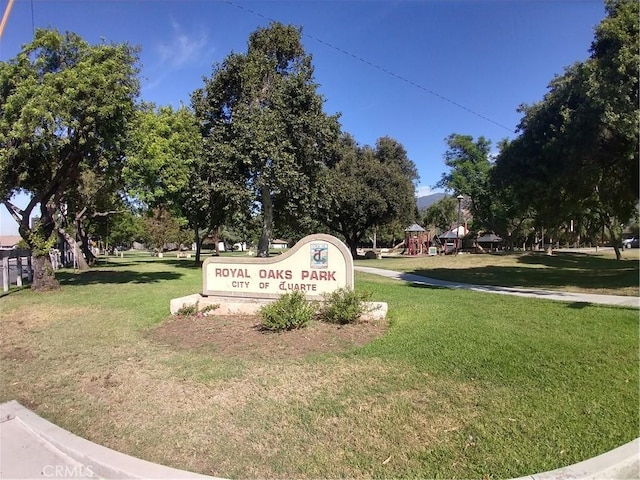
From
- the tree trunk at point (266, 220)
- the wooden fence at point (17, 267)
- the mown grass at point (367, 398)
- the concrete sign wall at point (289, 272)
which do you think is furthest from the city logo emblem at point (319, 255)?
the tree trunk at point (266, 220)

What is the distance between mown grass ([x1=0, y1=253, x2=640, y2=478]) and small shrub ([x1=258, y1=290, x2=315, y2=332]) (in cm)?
128

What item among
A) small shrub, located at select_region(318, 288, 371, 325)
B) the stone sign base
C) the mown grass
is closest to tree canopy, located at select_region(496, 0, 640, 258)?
the mown grass

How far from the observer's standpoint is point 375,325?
24.7 ft

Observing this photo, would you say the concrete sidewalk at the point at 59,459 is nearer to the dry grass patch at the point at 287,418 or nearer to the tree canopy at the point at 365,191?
the dry grass patch at the point at 287,418

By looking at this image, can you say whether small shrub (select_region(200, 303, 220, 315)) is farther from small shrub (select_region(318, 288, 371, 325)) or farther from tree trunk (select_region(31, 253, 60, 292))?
tree trunk (select_region(31, 253, 60, 292))

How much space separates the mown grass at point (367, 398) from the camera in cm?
361

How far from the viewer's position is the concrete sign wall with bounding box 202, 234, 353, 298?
27.6 ft

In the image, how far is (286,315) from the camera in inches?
284

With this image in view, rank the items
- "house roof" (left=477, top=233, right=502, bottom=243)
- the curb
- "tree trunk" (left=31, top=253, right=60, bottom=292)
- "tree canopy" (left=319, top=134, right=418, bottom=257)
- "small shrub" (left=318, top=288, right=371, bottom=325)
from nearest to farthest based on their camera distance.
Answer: the curb, "small shrub" (left=318, top=288, right=371, bottom=325), "tree trunk" (left=31, top=253, right=60, bottom=292), "tree canopy" (left=319, top=134, right=418, bottom=257), "house roof" (left=477, top=233, right=502, bottom=243)

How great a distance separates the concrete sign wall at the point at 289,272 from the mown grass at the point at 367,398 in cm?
159

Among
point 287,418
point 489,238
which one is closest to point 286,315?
point 287,418

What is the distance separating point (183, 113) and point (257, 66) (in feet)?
22.6

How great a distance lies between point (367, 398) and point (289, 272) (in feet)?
14.6

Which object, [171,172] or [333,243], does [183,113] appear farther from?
[333,243]
